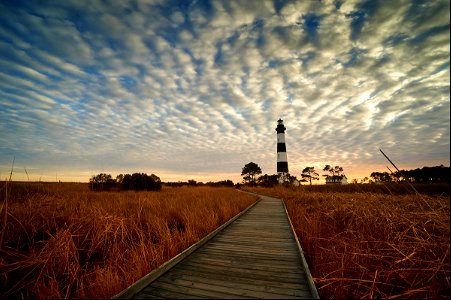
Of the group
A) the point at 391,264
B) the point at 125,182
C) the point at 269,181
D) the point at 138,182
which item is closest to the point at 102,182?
the point at 125,182

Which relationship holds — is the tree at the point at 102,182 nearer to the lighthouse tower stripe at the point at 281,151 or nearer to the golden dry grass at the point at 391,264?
the golden dry grass at the point at 391,264

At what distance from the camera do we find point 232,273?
316cm

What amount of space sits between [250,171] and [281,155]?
35425 millimetres

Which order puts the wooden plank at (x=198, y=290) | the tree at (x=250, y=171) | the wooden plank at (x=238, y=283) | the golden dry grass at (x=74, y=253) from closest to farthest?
the wooden plank at (x=198, y=290)
the wooden plank at (x=238, y=283)
the golden dry grass at (x=74, y=253)
the tree at (x=250, y=171)

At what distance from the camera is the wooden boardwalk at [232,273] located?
2602 mm

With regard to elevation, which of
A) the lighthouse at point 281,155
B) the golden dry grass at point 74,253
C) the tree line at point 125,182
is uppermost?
the lighthouse at point 281,155

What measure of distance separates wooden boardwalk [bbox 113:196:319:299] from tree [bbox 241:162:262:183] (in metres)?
58.2

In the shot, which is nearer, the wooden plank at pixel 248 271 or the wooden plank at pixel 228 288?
the wooden plank at pixel 228 288

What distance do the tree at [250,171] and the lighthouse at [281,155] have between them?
109 ft

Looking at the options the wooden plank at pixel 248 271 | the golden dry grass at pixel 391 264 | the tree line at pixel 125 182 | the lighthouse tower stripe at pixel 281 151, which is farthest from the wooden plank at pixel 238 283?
the lighthouse tower stripe at pixel 281 151

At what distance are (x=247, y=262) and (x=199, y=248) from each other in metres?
1.21

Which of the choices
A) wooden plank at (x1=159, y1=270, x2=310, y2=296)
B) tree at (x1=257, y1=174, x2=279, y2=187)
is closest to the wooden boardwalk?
wooden plank at (x1=159, y1=270, x2=310, y2=296)

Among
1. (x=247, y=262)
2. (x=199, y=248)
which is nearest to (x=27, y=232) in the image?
(x=199, y=248)

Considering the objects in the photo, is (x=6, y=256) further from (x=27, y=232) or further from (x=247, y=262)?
(x=247, y=262)
